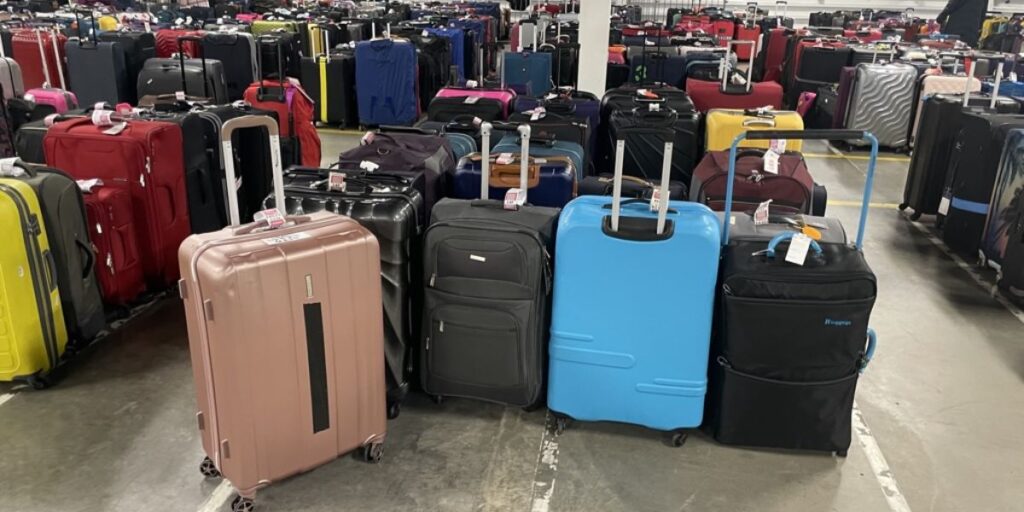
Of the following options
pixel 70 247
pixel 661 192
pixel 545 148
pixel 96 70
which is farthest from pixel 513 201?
pixel 96 70

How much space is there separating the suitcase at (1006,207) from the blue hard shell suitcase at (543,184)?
2887 mm

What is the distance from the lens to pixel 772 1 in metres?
24.4

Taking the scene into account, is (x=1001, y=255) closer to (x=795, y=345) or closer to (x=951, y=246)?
(x=951, y=246)

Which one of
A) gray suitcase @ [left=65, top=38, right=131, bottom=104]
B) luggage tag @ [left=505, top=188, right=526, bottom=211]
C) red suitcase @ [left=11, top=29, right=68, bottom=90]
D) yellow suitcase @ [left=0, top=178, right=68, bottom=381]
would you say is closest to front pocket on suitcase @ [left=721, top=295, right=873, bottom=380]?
luggage tag @ [left=505, top=188, right=526, bottom=211]

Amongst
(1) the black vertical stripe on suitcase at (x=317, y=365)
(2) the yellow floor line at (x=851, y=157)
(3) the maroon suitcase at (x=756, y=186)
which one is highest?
(3) the maroon suitcase at (x=756, y=186)

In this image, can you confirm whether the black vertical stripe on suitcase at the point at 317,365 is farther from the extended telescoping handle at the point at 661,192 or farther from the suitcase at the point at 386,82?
the suitcase at the point at 386,82

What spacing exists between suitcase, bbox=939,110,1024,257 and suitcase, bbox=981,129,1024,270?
5.7 inches

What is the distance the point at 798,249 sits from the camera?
290 cm

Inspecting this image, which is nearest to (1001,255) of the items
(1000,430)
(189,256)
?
(1000,430)

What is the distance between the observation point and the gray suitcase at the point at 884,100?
8617mm

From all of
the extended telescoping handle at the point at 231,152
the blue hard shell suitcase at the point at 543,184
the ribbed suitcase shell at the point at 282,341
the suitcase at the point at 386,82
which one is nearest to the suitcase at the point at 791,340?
the blue hard shell suitcase at the point at 543,184

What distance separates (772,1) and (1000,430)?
77.5ft

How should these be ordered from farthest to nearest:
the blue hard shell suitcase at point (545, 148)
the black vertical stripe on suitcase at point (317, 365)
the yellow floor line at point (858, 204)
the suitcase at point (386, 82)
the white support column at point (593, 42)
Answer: the suitcase at point (386, 82) → the white support column at point (593, 42) → the yellow floor line at point (858, 204) → the blue hard shell suitcase at point (545, 148) → the black vertical stripe on suitcase at point (317, 365)

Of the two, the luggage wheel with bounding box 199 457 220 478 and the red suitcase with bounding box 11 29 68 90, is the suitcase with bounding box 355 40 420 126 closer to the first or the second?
the red suitcase with bounding box 11 29 68 90
